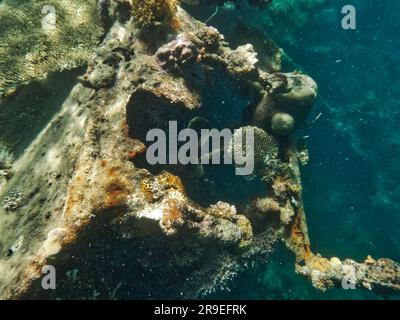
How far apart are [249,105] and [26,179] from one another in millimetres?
4803

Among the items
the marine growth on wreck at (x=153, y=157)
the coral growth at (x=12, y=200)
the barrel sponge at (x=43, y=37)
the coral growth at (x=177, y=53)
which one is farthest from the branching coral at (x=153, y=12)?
the coral growth at (x=12, y=200)

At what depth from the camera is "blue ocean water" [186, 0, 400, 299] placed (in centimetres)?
1119

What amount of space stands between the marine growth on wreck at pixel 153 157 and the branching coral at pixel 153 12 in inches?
0.9

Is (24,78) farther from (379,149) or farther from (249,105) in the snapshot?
(379,149)

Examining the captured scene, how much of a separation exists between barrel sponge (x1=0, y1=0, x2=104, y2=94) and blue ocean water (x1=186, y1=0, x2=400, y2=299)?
261 inches

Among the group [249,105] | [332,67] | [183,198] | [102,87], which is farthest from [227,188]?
[332,67]

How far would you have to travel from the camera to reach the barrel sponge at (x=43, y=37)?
6516 mm

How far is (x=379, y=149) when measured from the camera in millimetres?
12070

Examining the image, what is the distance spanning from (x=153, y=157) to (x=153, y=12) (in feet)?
8.23

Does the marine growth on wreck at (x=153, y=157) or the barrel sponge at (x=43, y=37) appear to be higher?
the barrel sponge at (x=43, y=37)

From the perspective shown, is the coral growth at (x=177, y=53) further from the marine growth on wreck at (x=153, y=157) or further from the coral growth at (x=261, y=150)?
the coral growth at (x=261, y=150)

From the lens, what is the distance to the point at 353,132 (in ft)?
39.0

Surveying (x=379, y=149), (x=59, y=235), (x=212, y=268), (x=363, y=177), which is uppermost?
(x=379, y=149)

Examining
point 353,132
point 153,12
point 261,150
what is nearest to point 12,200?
point 153,12
